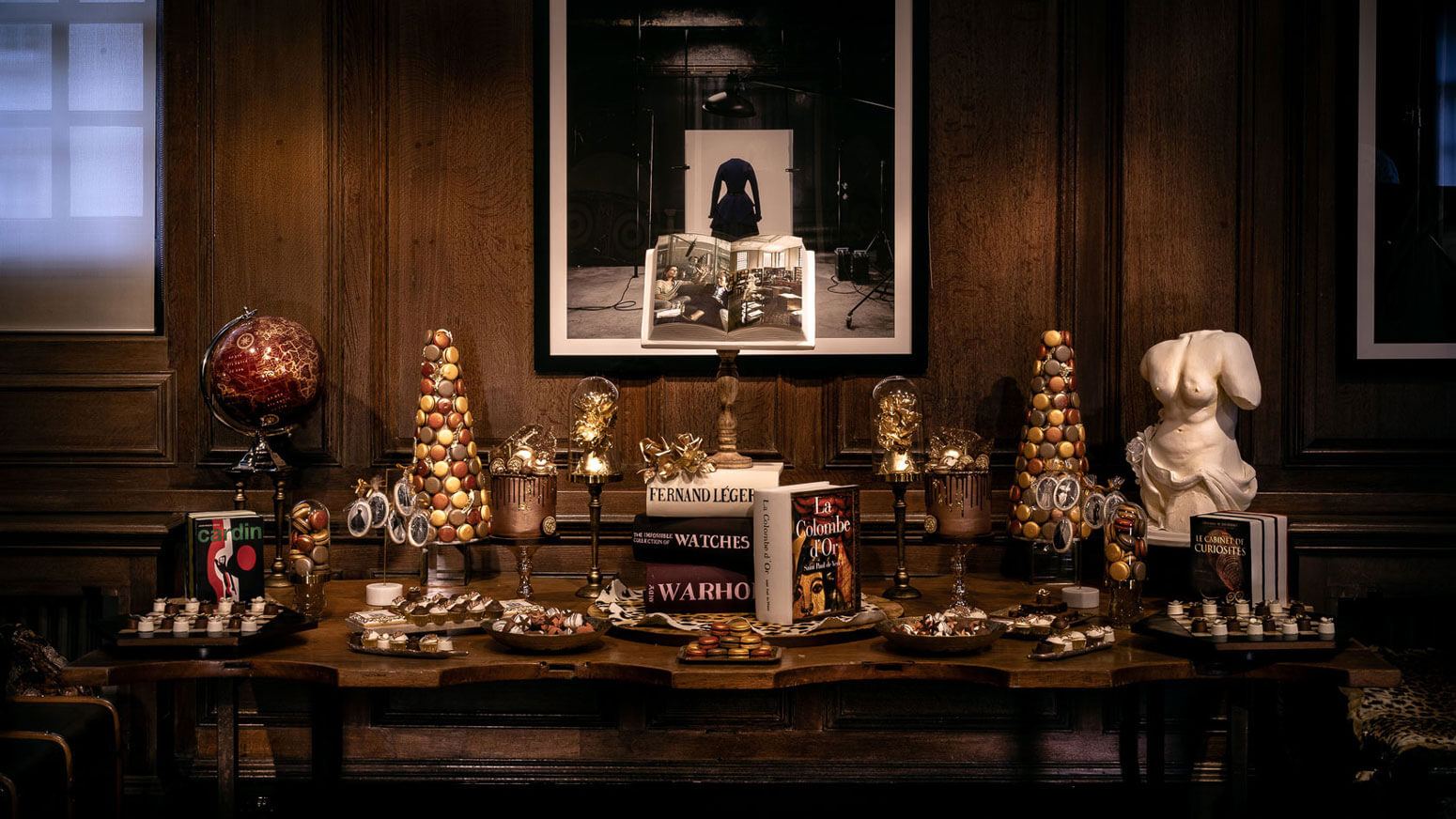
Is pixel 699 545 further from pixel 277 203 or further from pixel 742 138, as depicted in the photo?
pixel 277 203

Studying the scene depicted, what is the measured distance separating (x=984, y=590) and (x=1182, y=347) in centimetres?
87

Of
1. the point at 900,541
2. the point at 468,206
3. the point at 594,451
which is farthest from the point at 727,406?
the point at 468,206

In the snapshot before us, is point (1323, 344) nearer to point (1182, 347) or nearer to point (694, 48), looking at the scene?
point (1182, 347)

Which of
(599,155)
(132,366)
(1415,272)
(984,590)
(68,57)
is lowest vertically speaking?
(984,590)

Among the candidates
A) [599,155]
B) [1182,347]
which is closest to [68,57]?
[599,155]

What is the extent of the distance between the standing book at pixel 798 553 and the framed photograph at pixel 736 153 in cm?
88

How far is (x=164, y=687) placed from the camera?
322 centimetres

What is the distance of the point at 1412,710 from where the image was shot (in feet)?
8.77

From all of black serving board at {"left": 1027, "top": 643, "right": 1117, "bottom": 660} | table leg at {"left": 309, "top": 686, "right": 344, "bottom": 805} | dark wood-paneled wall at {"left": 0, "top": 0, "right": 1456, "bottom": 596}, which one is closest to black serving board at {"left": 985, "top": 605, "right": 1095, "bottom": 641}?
black serving board at {"left": 1027, "top": 643, "right": 1117, "bottom": 660}

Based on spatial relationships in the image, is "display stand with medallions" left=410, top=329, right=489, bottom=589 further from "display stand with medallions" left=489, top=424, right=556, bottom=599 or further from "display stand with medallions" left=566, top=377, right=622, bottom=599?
"display stand with medallions" left=566, top=377, right=622, bottom=599

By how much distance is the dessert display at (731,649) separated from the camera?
2227 mm

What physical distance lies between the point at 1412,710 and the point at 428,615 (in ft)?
8.02

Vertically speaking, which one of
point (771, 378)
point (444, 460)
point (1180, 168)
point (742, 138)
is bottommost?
point (444, 460)

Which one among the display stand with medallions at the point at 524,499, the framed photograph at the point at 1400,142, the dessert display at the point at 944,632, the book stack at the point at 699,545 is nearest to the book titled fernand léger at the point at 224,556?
the display stand with medallions at the point at 524,499
